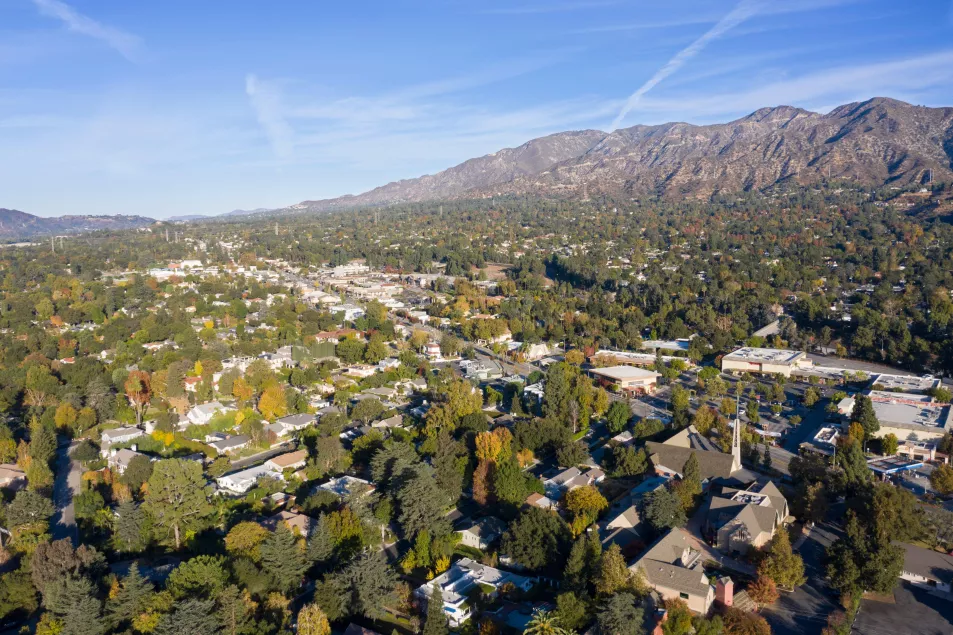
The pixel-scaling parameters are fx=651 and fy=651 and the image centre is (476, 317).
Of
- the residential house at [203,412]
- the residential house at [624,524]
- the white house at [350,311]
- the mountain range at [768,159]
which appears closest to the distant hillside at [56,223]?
the mountain range at [768,159]

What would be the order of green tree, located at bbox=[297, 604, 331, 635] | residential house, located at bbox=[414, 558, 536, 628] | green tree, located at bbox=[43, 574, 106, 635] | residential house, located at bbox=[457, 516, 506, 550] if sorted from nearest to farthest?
green tree, located at bbox=[297, 604, 331, 635]
green tree, located at bbox=[43, 574, 106, 635]
residential house, located at bbox=[414, 558, 536, 628]
residential house, located at bbox=[457, 516, 506, 550]

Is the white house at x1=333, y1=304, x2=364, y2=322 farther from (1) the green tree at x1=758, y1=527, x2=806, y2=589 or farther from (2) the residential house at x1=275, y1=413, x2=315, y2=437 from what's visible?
(1) the green tree at x1=758, y1=527, x2=806, y2=589

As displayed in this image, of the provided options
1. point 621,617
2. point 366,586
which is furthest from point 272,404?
point 621,617

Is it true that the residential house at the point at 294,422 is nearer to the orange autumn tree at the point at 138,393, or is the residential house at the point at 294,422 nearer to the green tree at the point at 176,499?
the orange autumn tree at the point at 138,393

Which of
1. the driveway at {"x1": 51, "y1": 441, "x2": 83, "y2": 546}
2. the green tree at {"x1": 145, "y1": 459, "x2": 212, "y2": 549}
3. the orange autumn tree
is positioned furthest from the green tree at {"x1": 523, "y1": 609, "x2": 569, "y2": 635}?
the orange autumn tree

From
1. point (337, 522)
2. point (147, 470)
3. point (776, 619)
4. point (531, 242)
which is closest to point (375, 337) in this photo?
point (147, 470)

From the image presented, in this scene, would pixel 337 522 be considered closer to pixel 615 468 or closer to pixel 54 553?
pixel 54 553
